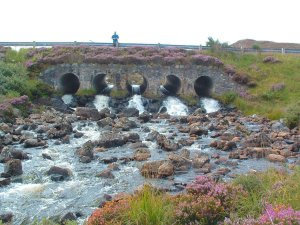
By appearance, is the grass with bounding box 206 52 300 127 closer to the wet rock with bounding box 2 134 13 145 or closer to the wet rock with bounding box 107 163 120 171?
the wet rock with bounding box 107 163 120 171

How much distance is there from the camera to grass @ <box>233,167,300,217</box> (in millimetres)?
8164

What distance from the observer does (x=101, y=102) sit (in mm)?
40938

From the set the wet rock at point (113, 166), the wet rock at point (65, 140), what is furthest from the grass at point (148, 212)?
the wet rock at point (65, 140)

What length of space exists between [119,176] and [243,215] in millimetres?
9234

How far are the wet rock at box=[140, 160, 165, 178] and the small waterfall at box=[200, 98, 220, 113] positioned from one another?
77.5 ft

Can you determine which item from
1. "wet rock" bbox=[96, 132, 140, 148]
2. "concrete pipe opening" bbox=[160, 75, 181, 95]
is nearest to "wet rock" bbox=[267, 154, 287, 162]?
"wet rock" bbox=[96, 132, 140, 148]

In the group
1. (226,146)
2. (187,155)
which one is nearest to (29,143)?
(187,155)

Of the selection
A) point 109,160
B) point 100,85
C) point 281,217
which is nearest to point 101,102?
point 100,85

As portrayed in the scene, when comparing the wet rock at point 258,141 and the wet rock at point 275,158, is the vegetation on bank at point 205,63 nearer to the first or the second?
the wet rock at point 258,141

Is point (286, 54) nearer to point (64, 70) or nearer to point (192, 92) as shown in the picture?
point (192, 92)

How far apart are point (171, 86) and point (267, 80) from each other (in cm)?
1178

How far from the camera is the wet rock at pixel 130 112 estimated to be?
36688mm

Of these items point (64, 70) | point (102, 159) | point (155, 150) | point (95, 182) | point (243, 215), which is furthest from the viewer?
point (64, 70)

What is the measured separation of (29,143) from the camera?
22.9 meters
